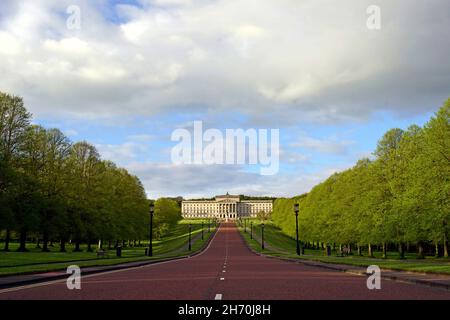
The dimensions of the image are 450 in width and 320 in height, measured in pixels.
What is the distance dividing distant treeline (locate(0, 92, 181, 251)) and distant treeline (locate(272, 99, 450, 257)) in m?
33.8

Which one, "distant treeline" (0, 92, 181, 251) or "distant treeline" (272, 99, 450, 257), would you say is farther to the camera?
"distant treeline" (0, 92, 181, 251)

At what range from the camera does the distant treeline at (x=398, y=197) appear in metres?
40.1

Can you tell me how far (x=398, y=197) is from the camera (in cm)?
5003

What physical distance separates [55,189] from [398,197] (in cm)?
4183

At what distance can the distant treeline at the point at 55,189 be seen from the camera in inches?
2007

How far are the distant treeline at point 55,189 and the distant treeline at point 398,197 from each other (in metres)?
33.8

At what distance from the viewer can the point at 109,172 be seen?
82875 mm

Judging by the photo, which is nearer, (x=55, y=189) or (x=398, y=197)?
(x=398, y=197)

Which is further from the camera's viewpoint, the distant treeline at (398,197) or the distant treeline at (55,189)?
the distant treeline at (55,189)

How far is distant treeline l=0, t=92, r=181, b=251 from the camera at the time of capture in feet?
167

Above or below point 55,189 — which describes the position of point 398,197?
below
